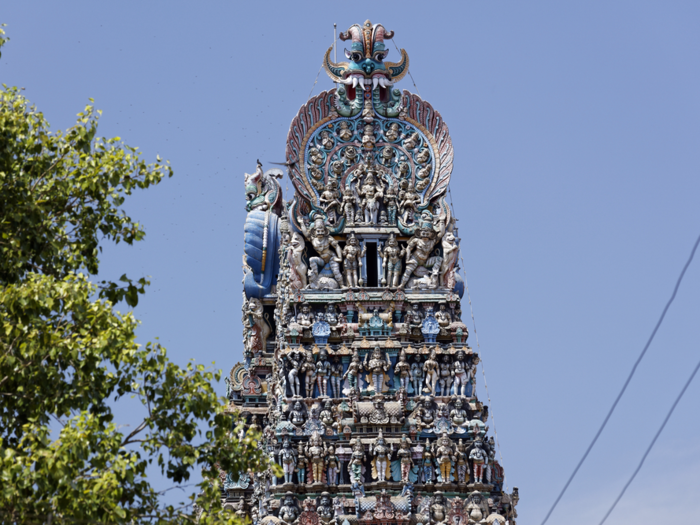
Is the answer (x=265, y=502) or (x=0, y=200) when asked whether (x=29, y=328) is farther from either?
(x=265, y=502)

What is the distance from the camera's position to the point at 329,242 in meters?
38.6

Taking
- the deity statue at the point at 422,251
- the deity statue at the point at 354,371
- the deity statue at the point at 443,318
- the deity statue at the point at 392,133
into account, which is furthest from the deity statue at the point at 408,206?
the deity statue at the point at 354,371

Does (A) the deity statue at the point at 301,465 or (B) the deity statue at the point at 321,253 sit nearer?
(A) the deity statue at the point at 301,465

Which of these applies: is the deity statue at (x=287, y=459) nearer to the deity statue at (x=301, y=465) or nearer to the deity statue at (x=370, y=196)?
the deity statue at (x=301, y=465)

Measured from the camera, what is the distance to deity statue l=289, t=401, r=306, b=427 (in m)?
36.7

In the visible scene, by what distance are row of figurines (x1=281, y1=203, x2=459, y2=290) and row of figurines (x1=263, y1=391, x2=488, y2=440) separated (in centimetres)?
320

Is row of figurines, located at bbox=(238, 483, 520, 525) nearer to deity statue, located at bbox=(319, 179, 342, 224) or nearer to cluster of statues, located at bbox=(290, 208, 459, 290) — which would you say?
cluster of statues, located at bbox=(290, 208, 459, 290)

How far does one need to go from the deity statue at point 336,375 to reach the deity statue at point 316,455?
4.80 ft

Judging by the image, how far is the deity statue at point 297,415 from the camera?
120 feet

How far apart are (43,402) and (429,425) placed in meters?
17.5

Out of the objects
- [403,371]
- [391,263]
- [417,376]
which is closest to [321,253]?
[391,263]

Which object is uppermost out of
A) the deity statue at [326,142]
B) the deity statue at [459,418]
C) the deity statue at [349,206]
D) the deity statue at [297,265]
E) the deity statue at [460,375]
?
the deity statue at [326,142]

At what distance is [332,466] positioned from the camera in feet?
119

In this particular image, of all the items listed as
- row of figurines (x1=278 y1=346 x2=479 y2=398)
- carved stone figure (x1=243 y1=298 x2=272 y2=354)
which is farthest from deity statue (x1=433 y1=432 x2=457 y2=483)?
carved stone figure (x1=243 y1=298 x2=272 y2=354)
